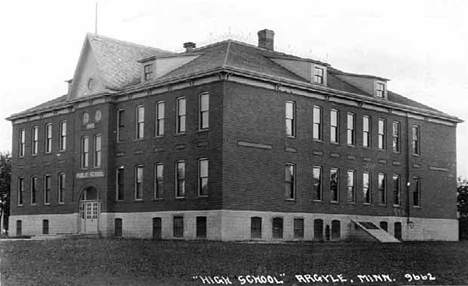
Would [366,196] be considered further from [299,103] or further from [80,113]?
[80,113]

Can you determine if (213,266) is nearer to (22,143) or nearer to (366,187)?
(366,187)

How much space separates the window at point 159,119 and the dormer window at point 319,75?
8.52 meters

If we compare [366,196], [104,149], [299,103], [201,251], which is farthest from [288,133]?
[201,251]

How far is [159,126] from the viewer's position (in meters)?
39.7

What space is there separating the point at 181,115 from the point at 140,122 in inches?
145

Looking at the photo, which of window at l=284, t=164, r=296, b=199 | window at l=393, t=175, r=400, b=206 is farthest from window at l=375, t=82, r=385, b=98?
window at l=284, t=164, r=296, b=199

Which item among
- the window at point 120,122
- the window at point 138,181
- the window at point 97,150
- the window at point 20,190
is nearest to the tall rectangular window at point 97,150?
the window at point 97,150

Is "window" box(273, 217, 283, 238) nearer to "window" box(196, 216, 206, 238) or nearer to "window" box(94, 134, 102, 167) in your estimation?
"window" box(196, 216, 206, 238)

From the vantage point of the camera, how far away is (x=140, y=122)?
4097cm

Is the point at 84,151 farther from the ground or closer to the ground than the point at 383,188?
farther from the ground

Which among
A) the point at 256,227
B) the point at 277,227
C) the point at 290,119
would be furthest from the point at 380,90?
the point at 256,227

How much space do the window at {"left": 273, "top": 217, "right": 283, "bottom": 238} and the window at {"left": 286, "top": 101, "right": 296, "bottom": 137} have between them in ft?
14.6

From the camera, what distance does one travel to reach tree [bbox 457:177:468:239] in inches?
2132

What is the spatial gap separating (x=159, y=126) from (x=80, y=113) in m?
6.95
